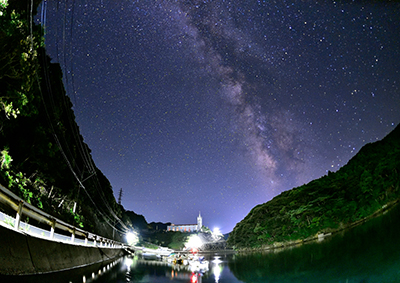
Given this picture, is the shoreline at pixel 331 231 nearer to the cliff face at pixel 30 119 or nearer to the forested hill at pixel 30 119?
the cliff face at pixel 30 119

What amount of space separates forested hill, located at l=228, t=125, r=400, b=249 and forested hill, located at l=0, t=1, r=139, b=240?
75.5ft

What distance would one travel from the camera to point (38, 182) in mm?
22547

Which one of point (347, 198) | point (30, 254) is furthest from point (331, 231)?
point (30, 254)

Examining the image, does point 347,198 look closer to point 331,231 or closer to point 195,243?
point 331,231

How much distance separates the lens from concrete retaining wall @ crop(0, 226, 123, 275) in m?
6.52

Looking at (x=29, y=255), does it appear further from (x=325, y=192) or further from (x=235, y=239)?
(x=235, y=239)

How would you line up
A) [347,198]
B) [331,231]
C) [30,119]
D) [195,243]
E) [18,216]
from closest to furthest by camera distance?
[18,216] < [30,119] < [331,231] < [347,198] < [195,243]

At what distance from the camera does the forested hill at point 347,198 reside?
60.2ft

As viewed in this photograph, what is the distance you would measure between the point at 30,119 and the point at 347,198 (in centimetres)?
2923

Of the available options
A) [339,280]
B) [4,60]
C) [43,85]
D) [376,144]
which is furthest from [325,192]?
[43,85]

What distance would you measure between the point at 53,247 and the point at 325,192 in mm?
27618

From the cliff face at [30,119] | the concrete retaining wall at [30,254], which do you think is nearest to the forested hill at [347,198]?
the concrete retaining wall at [30,254]

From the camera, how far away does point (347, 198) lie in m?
22.6

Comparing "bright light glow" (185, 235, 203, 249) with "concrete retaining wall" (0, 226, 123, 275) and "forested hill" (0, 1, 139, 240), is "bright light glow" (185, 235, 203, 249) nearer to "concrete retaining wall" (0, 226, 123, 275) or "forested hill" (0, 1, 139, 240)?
"forested hill" (0, 1, 139, 240)
